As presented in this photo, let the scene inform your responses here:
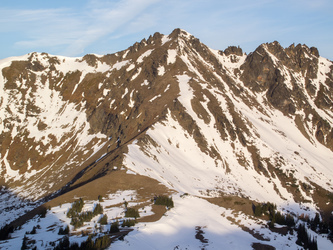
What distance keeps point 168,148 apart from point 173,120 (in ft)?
38.3

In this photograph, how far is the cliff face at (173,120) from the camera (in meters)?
64.9

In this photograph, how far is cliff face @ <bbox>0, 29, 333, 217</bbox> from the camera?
6488 centimetres

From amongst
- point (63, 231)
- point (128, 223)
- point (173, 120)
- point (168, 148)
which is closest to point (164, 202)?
point (128, 223)

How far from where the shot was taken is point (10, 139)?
91.9 metres

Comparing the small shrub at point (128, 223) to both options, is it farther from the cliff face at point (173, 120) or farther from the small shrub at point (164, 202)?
the cliff face at point (173, 120)

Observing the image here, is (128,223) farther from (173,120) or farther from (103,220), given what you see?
(173,120)

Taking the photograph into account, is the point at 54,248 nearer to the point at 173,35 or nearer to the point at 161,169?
the point at 161,169

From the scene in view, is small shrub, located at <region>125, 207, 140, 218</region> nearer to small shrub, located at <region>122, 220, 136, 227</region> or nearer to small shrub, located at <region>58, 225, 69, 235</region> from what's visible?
small shrub, located at <region>122, 220, 136, 227</region>

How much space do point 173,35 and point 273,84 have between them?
46.5 m

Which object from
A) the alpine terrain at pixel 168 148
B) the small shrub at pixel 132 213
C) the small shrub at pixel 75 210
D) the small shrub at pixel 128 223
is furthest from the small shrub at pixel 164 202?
the small shrub at pixel 75 210

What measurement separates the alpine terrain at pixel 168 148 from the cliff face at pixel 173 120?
1.45 feet

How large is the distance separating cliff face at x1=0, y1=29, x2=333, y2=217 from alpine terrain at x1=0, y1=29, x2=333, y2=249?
0.44 meters

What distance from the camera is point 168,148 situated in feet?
212

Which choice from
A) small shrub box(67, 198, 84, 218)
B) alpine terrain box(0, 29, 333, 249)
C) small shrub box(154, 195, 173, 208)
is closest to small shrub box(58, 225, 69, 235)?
alpine terrain box(0, 29, 333, 249)
